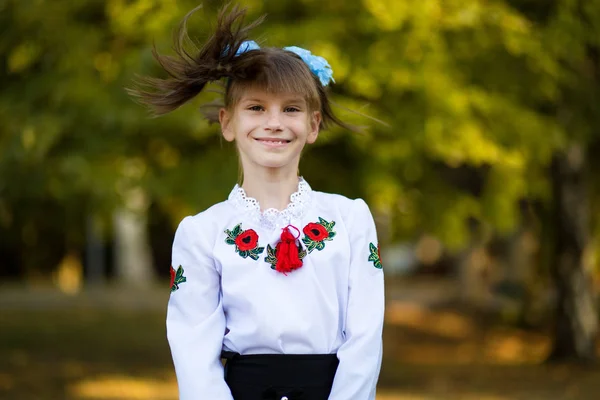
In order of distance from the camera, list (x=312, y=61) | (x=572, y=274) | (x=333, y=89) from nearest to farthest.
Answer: (x=312, y=61), (x=333, y=89), (x=572, y=274)

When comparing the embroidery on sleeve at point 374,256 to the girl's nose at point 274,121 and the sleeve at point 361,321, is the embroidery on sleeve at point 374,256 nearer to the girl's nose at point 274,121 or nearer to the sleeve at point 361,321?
the sleeve at point 361,321

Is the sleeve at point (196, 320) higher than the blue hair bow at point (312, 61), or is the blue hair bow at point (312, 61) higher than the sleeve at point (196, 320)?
the blue hair bow at point (312, 61)

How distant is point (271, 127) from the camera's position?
9.41ft

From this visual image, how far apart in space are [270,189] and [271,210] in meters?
0.07

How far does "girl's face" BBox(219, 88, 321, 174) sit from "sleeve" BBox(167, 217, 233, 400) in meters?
0.30

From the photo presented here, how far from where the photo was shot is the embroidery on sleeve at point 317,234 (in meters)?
2.87

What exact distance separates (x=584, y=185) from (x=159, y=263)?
2022 cm

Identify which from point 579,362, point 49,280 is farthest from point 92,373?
point 49,280

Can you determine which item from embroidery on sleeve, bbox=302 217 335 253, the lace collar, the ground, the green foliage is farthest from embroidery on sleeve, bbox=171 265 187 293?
the ground

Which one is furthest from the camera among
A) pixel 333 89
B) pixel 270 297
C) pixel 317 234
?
pixel 333 89

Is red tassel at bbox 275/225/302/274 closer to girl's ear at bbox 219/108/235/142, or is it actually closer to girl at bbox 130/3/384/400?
girl at bbox 130/3/384/400

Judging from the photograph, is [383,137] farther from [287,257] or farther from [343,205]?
[287,257]

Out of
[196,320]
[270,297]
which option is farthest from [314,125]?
[196,320]

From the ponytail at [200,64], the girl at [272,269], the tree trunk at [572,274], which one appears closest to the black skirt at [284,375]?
the girl at [272,269]
